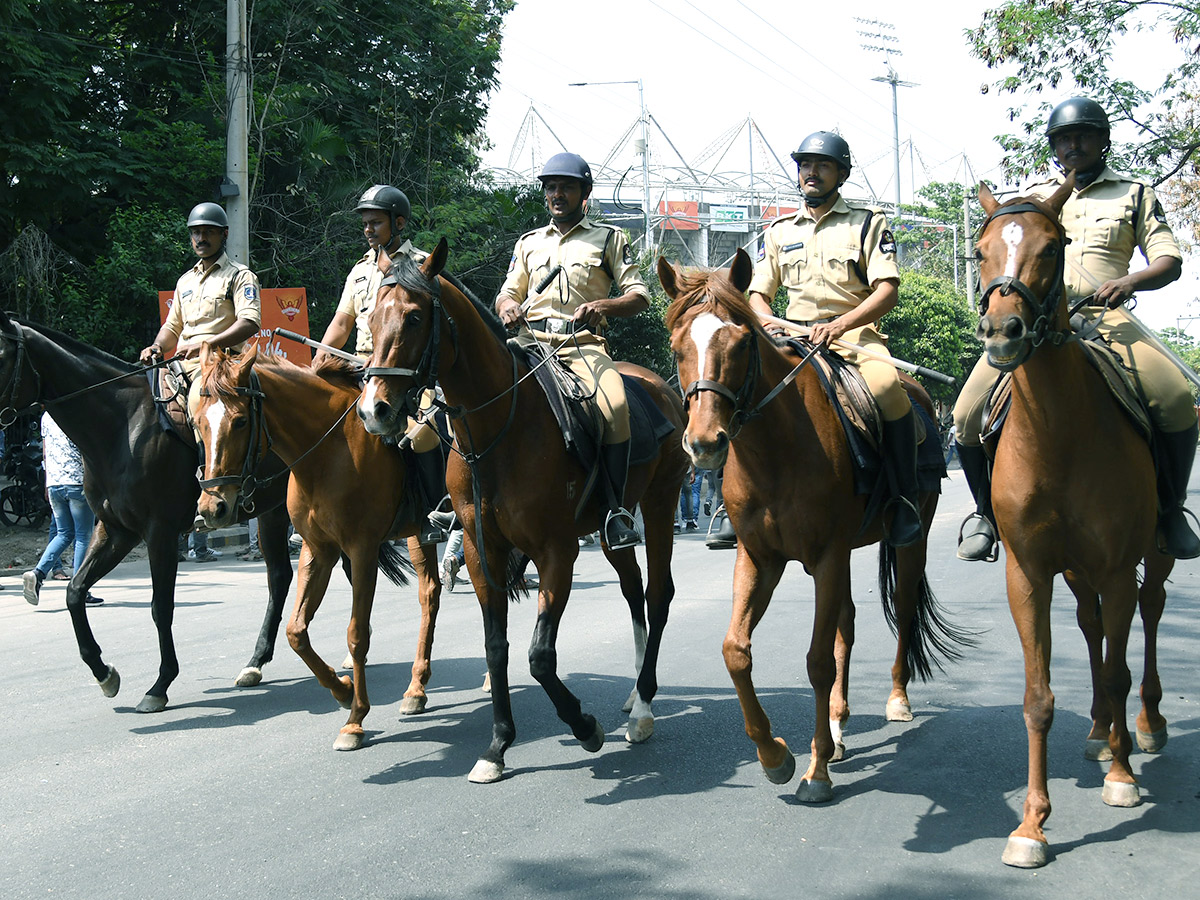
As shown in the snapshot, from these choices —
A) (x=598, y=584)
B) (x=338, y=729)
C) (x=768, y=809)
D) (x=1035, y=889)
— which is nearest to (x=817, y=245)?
(x=768, y=809)

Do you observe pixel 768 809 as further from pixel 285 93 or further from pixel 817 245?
pixel 285 93

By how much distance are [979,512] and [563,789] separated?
277cm

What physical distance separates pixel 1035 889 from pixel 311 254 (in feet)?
61.3

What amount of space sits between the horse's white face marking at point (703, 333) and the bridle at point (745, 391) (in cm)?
7

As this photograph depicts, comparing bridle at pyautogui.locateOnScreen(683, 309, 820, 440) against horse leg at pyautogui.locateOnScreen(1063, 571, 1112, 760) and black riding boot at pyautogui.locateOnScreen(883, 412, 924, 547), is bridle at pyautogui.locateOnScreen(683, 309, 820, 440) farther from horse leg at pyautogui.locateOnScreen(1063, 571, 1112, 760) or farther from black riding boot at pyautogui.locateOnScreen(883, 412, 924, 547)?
horse leg at pyautogui.locateOnScreen(1063, 571, 1112, 760)

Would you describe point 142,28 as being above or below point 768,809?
above

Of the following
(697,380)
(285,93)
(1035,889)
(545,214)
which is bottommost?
(1035,889)

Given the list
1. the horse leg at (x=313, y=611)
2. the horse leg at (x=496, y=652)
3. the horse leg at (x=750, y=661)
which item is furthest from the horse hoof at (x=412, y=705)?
the horse leg at (x=750, y=661)

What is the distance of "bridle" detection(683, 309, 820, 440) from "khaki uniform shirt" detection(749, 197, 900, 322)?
1.12 meters

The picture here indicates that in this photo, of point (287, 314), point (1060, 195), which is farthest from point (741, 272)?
point (287, 314)

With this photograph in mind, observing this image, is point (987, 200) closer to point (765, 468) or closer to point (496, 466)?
point (765, 468)

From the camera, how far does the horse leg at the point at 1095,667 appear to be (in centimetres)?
574

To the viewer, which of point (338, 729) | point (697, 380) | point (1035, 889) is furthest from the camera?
point (338, 729)

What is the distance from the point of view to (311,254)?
20.6m
